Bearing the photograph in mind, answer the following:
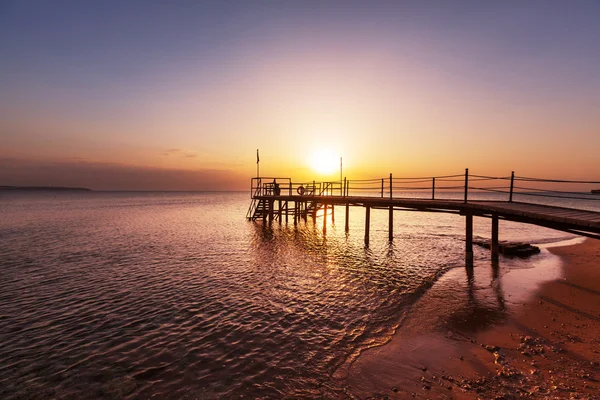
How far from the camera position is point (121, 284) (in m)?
11.8

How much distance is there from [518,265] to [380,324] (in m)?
10.3

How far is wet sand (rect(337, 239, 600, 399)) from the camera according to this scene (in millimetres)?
5102

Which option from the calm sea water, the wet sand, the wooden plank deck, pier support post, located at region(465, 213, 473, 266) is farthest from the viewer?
pier support post, located at region(465, 213, 473, 266)

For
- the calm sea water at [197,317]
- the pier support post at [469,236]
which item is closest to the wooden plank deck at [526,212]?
the pier support post at [469,236]

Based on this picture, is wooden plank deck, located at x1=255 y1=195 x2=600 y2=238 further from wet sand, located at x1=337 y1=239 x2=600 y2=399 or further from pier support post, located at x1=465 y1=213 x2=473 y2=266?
wet sand, located at x1=337 y1=239 x2=600 y2=399

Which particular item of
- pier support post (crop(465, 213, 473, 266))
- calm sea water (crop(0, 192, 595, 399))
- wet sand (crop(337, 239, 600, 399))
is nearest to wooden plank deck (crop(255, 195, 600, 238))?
pier support post (crop(465, 213, 473, 266))

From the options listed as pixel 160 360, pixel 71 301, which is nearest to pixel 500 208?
pixel 160 360

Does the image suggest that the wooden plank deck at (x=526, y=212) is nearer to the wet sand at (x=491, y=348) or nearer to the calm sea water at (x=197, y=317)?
the wet sand at (x=491, y=348)

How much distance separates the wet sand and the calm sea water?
70 centimetres

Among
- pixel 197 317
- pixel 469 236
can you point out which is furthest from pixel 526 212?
pixel 197 317

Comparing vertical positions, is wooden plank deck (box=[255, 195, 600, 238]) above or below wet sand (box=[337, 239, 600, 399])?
above

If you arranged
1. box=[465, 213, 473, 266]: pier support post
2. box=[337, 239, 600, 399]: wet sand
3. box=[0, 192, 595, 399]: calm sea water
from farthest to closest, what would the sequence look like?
box=[465, 213, 473, 266]: pier support post < box=[0, 192, 595, 399]: calm sea water < box=[337, 239, 600, 399]: wet sand

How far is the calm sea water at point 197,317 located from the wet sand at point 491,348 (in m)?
0.70

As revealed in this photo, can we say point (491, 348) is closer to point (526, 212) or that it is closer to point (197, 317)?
point (526, 212)
